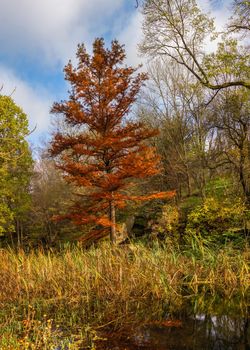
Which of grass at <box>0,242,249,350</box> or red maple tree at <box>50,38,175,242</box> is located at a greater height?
red maple tree at <box>50,38,175,242</box>

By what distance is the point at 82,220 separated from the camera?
13.5 m

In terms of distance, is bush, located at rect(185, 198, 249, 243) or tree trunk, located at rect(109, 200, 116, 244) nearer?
bush, located at rect(185, 198, 249, 243)

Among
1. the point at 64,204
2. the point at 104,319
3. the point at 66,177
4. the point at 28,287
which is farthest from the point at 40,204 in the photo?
the point at 104,319

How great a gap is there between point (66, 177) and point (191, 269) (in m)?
6.74

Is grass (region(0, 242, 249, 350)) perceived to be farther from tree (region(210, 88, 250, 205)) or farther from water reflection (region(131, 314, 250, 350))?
tree (region(210, 88, 250, 205))

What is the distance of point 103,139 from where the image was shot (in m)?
13.6

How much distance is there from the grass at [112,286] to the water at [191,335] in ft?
1.51

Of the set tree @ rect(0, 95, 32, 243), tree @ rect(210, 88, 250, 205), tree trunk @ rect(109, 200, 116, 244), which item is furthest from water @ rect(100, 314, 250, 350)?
tree @ rect(0, 95, 32, 243)

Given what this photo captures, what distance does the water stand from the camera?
5543 millimetres

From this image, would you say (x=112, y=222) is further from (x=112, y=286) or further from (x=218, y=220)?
(x=112, y=286)

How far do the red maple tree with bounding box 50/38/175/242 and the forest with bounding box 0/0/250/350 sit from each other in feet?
0.17

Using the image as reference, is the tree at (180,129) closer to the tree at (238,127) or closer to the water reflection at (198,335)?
the tree at (238,127)

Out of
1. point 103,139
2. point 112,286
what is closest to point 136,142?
point 103,139

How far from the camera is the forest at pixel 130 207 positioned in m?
7.11
